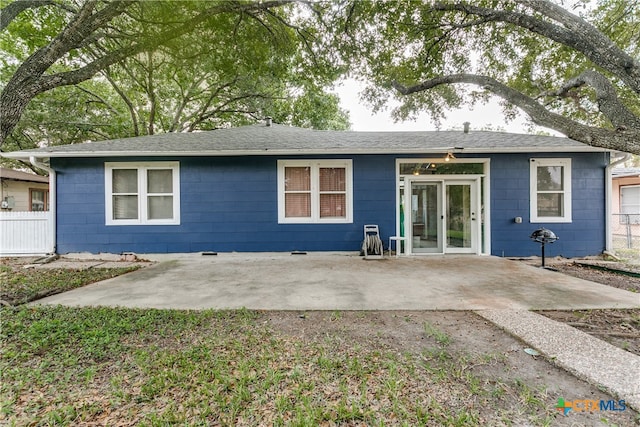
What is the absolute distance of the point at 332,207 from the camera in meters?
7.30

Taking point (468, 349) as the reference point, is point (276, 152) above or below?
above

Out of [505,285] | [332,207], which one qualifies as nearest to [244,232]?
[332,207]

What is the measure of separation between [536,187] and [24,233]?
13447mm

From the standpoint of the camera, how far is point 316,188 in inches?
285

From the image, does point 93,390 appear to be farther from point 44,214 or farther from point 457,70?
point 457,70

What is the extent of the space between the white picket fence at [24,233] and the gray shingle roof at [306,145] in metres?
1.67

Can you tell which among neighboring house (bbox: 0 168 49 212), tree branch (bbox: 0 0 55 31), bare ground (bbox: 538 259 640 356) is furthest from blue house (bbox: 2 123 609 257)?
neighboring house (bbox: 0 168 49 212)

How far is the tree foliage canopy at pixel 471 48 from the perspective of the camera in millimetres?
4695

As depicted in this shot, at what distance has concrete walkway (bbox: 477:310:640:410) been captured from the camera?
1.96m

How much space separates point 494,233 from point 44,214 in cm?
1186

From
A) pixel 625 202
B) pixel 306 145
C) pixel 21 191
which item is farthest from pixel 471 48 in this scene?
pixel 21 191

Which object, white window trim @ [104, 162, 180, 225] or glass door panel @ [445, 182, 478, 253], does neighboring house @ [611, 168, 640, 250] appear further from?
white window trim @ [104, 162, 180, 225]

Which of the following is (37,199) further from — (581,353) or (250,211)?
(581,353)

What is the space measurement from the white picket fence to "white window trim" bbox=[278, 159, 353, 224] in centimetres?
619
